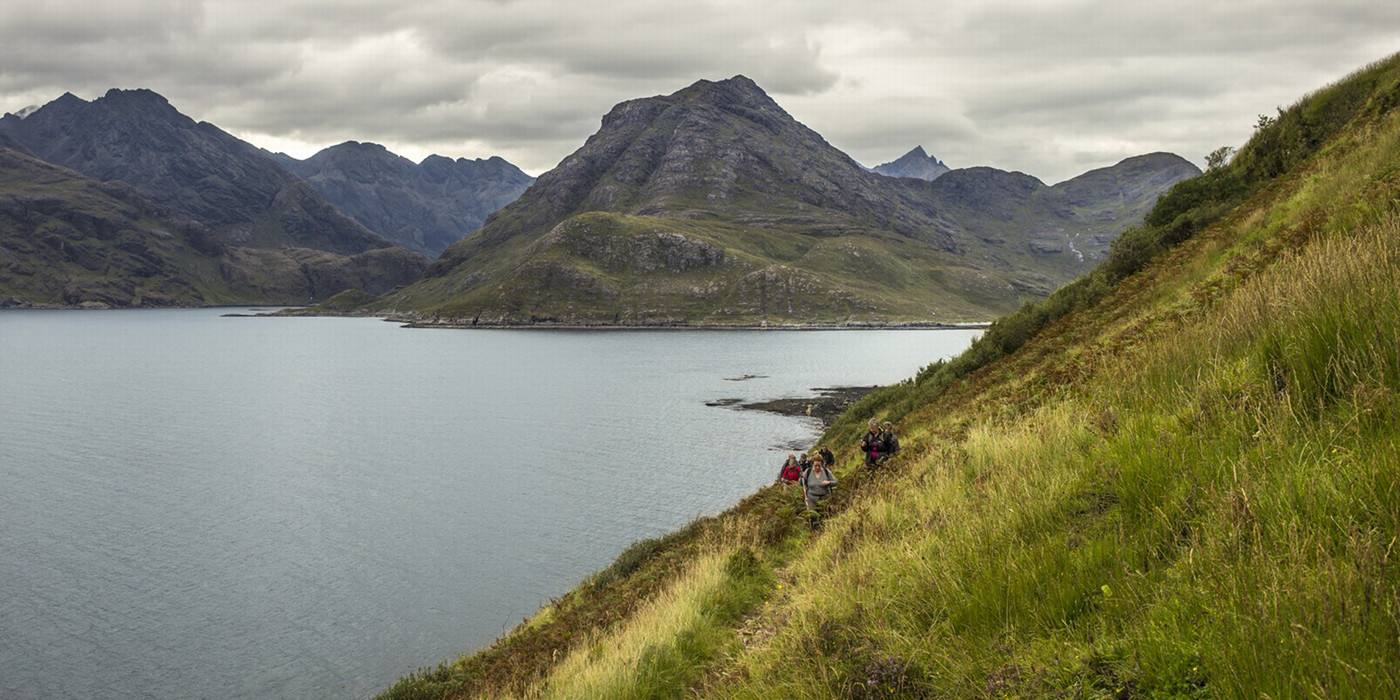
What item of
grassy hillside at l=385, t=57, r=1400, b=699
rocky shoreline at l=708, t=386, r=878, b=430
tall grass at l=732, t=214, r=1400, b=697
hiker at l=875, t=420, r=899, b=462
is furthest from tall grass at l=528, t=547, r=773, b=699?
rocky shoreline at l=708, t=386, r=878, b=430

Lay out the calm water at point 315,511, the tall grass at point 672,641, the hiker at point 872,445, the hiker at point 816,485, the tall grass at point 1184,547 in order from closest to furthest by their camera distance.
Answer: the tall grass at point 1184,547, the tall grass at point 672,641, the hiker at point 816,485, the hiker at point 872,445, the calm water at point 315,511

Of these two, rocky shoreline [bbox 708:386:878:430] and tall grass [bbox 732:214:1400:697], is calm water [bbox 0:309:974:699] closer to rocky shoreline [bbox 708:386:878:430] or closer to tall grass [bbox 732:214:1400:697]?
rocky shoreline [bbox 708:386:878:430]

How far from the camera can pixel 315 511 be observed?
1826 inches

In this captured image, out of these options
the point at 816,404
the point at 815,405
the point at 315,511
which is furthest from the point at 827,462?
the point at 816,404

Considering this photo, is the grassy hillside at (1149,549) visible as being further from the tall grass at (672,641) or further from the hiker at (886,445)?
the hiker at (886,445)

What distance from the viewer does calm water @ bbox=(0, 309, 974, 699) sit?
2781 cm

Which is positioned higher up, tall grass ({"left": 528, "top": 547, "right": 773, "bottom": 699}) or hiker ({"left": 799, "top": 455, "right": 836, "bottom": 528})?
hiker ({"left": 799, "top": 455, "right": 836, "bottom": 528})

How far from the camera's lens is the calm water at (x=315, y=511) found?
91.2 ft

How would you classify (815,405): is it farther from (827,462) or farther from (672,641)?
(672,641)

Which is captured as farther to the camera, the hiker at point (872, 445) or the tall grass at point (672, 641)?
the hiker at point (872, 445)

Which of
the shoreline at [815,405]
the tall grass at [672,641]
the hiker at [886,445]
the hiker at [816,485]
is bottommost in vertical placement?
the shoreline at [815,405]

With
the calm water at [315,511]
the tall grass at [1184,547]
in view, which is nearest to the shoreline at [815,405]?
the calm water at [315,511]

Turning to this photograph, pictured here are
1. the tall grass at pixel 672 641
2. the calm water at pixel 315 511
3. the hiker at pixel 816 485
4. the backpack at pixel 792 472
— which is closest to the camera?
the tall grass at pixel 672 641

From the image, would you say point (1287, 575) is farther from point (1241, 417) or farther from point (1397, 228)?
point (1397, 228)
